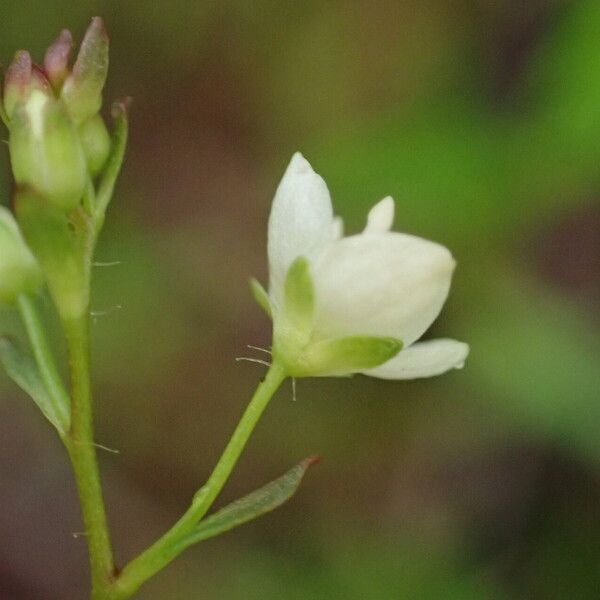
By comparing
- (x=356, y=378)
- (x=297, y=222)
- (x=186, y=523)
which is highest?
(x=297, y=222)

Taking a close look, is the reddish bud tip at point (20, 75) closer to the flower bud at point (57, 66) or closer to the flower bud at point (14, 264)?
the flower bud at point (57, 66)

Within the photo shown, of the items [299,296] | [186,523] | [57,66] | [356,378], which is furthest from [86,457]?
[356,378]

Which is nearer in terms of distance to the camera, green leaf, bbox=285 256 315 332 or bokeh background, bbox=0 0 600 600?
green leaf, bbox=285 256 315 332

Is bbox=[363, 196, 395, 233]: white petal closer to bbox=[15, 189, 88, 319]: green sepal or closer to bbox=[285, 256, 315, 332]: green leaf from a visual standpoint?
bbox=[285, 256, 315, 332]: green leaf

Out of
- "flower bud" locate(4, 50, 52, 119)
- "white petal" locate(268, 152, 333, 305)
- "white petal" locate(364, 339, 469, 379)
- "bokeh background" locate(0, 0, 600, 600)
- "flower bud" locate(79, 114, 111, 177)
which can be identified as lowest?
"bokeh background" locate(0, 0, 600, 600)

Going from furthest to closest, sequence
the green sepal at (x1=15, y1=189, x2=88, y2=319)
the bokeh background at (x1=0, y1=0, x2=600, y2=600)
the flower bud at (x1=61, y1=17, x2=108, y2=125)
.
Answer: the bokeh background at (x1=0, y1=0, x2=600, y2=600) < the flower bud at (x1=61, y1=17, x2=108, y2=125) < the green sepal at (x1=15, y1=189, x2=88, y2=319)

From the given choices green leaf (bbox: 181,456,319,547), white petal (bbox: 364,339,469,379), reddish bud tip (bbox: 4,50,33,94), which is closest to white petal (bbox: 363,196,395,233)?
white petal (bbox: 364,339,469,379)

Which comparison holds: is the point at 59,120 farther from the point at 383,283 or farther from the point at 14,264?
the point at 383,283

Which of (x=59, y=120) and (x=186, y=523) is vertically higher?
(x=59, y=120)
